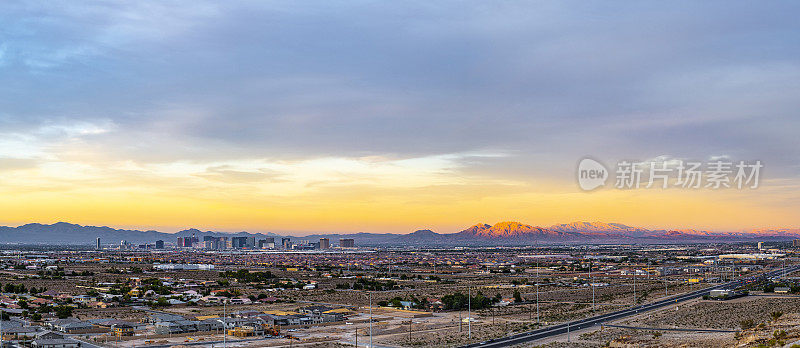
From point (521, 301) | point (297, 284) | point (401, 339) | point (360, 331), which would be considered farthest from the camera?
point (297, 284)

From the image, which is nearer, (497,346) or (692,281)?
(497,346)

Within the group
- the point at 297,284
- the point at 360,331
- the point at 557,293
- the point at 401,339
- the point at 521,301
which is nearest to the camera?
the point at 401,339

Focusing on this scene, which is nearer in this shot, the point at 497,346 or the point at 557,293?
the point at 497,346

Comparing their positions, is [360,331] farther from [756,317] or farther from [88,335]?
[756,317]

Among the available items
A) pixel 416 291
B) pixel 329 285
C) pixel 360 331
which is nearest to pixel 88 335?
pixel 360 331

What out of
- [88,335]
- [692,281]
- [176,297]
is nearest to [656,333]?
[88,335]

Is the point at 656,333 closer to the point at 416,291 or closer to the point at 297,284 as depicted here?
the point at 416,291

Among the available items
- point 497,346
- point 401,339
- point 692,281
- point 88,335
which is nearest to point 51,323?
point 88,335

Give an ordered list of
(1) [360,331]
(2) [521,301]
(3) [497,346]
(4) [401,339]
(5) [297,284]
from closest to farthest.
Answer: (3) [497,346] < (4) [401,339] < (1) [360,331] < (2) [521,301] < (5) [297,284]

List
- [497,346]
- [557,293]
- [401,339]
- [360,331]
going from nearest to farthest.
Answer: [497,346], [401,339], [360,331], [557,293]
